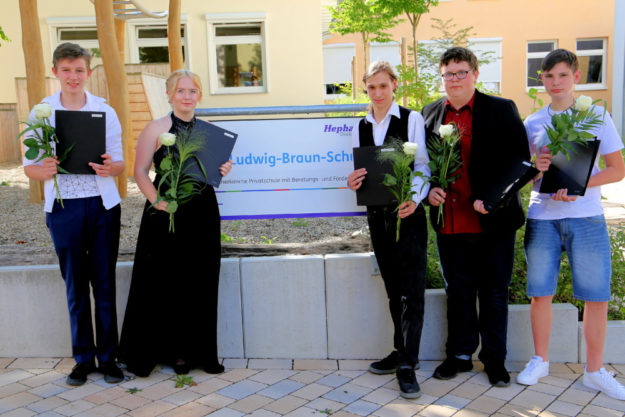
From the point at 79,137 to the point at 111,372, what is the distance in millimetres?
1532

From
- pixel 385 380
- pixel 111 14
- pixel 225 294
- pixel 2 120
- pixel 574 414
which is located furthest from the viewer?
pixel 2 120

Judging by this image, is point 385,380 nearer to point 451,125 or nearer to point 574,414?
point 574,414

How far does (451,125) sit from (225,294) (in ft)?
6.52

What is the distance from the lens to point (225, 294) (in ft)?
14.0

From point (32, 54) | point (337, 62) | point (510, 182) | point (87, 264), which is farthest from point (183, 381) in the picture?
point (337, 62)

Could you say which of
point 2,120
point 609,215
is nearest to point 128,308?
point 609,215

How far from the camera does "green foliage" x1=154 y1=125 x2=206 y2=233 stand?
3664 millimetres

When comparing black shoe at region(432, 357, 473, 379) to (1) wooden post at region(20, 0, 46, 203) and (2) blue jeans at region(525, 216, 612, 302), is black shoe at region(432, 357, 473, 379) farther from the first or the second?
(1) wooden post at region(20, 0, 46, 203)

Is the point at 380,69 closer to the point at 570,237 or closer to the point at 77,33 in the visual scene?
the point at 570,237

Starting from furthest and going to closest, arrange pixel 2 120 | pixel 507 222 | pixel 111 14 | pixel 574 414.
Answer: pixel 2 120 < pixel 111 14 < pixel 507 222 < pixel 574 414

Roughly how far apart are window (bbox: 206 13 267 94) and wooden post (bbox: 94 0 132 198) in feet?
29.4

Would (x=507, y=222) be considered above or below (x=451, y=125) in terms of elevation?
below

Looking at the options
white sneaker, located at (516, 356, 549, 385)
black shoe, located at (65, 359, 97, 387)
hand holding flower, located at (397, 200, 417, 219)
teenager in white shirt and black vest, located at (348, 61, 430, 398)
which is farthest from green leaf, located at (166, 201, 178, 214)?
white sneaker, located at (516, 356, 549, 385)

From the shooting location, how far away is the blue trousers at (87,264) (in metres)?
3.72
